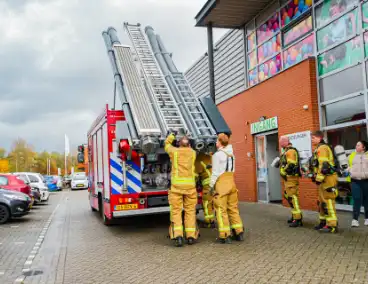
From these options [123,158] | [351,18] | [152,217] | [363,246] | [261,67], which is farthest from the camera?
[261,67]

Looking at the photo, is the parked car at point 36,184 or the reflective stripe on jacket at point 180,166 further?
the parked car at point 36,184

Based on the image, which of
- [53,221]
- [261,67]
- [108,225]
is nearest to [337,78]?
[261,67]

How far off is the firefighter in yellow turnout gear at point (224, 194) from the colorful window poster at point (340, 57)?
15.2ft

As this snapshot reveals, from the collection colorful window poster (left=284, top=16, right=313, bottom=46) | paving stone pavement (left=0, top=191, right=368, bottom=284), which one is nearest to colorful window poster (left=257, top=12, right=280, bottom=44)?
colorful window poster (left=284, top=16, right=313, bottom=46)

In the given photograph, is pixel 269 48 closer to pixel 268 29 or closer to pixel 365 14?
pixel 268 29

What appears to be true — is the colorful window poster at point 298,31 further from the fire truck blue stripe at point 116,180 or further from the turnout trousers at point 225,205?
the fire truck blue stripe at point 116,180

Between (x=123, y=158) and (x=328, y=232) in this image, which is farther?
(x=123, y=158)

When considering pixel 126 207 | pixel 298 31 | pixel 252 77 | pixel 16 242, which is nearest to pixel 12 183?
pixel 16 242

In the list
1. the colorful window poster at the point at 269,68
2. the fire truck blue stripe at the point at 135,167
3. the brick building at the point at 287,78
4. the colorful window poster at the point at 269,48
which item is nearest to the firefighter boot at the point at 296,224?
the brick building at the point at 287,78

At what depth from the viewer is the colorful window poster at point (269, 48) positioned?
13.0 m

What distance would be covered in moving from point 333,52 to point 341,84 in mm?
906

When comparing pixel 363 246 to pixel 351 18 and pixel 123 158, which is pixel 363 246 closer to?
pixel 123 158

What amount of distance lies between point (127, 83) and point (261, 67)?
6.70 meters

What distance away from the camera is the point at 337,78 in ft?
33.7
